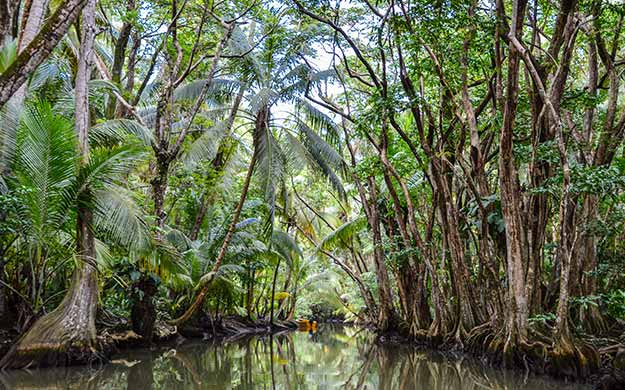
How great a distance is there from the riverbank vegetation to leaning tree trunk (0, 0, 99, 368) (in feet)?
0.08

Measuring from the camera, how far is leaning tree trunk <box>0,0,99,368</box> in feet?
22.0

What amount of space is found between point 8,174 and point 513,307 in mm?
7078

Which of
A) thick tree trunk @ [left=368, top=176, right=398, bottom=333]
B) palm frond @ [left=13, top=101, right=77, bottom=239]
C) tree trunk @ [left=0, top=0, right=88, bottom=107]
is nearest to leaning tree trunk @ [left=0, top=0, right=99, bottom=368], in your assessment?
palm frond @ [left=13, top=101, right=77, bottom=239]

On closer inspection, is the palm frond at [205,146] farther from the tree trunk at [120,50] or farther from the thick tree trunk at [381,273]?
the thick tree trunk at [381,273]

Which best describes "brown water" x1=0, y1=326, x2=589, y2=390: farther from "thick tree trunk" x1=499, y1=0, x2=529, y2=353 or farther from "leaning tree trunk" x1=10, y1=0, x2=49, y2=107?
"leaning tree trunk" x1=10, y1=0, x2=49, y2=107

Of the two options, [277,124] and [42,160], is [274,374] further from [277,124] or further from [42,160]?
[277,124]

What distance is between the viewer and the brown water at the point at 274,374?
6082 millimetres

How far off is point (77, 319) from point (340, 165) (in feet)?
21.9

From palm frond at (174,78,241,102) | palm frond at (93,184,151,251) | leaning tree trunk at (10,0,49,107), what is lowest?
palm frond at (93,184,151,251)

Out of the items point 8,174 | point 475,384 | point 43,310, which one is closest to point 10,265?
point 43,310

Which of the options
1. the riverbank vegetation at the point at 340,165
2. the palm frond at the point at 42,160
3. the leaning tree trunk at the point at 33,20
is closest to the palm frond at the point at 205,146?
the riverbank vegetation at the point at 340,165

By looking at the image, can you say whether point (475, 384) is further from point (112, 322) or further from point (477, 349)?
point (112, 322)

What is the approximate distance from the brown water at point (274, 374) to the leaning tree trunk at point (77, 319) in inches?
9.1

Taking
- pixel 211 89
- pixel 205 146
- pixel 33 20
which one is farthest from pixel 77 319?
pixel 211 89
